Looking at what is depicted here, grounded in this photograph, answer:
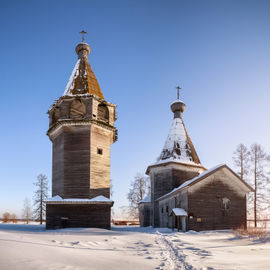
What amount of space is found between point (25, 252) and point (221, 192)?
59.0ft

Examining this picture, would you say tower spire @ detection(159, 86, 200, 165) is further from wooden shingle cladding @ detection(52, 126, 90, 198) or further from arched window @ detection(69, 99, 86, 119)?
arched window @ detection(69, 99, 86, 119)

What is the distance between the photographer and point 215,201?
2158 cm

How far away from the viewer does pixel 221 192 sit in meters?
21.9

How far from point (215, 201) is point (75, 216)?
11.3 metres

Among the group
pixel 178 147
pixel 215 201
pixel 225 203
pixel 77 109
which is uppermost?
pixel 77 109

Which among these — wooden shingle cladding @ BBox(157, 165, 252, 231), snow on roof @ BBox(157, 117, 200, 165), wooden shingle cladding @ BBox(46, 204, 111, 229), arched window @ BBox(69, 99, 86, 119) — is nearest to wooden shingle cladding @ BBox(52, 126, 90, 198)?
wooden shingle cladding @ BBox(46, 204, 111, 229)

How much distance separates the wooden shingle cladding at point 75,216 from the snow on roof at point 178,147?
10.1 m

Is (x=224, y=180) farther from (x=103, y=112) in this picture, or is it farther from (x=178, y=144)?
(x=103, y=112)

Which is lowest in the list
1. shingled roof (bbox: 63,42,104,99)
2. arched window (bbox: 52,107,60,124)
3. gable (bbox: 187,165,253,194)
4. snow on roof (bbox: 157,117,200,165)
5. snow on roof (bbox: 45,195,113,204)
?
snow on roof (bbox: 45,195,113,204)

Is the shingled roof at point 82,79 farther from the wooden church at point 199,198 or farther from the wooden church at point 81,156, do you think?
the wooden church at point 199,198

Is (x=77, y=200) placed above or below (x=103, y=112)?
below

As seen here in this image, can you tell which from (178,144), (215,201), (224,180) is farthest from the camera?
(178,144)

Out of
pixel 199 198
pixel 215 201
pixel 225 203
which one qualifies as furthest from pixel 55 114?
pixel 225 203

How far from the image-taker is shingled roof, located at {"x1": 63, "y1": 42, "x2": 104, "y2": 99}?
24359mm
